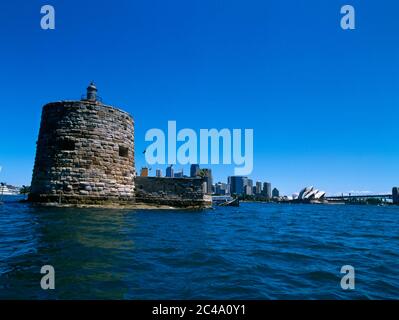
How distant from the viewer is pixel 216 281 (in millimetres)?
5902

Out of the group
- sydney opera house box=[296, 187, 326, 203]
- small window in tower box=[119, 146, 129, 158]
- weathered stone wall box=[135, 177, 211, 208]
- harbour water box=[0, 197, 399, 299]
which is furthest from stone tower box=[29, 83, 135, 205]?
sydney opera house box=[296, 187, 326, 203]

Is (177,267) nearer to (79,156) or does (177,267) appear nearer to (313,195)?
(79,156)

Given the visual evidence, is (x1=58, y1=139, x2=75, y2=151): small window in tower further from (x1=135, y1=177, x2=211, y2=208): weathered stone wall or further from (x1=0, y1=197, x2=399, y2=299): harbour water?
(x1=0, y1=197, x2=399, y2=299): harbour water

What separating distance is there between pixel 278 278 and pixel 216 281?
4.68 ft

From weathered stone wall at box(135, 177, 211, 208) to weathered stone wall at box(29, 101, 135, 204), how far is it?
2952 millimetres

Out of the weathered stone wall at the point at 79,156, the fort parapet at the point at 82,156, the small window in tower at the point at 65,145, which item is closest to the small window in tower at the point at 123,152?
the fort parapet at the point at 82,156

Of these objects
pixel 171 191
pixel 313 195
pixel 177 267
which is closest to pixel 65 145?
pixel 171 191

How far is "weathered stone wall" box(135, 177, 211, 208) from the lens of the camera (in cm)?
2764

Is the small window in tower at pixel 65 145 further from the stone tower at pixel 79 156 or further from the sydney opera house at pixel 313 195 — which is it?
the sydney opera house at pixel 313 195

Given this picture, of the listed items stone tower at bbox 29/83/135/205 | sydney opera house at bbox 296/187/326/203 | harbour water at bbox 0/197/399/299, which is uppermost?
stone tower at bbox 29/83/135/205

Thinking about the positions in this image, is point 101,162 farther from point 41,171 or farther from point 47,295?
point 47,295

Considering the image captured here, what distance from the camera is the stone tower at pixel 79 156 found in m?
22.3

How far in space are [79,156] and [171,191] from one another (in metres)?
9.07
